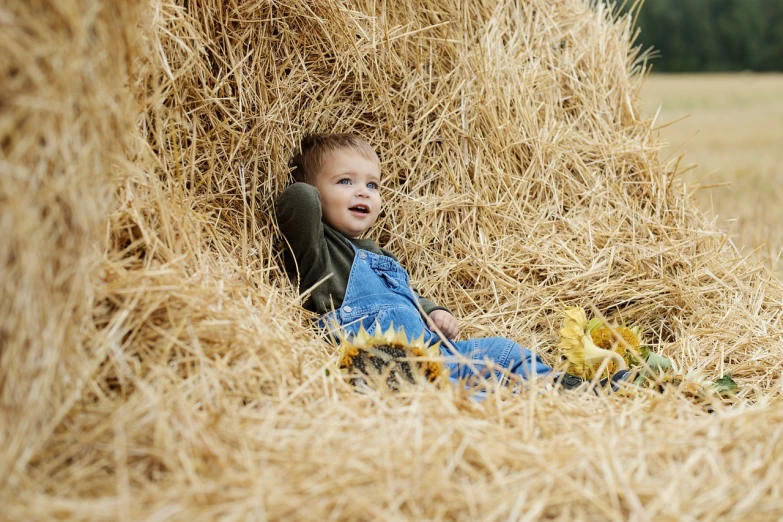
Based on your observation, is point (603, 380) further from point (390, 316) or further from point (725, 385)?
point (390, 316)

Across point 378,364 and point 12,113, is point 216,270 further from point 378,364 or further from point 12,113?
point 12,113

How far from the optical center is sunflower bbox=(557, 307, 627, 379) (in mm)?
2084

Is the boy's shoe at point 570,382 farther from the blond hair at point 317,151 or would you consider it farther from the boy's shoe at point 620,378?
the blond hair at point 317,151

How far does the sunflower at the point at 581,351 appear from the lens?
A: 2.08 m

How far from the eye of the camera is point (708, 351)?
2250mm

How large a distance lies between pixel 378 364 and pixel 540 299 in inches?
36.0

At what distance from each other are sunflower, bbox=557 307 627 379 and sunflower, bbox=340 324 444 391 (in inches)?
20.5

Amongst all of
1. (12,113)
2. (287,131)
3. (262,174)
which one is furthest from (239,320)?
(287,131)

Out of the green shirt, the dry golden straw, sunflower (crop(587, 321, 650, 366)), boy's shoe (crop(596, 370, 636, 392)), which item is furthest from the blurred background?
the green shirt

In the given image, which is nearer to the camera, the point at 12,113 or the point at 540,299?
the point at 12,113

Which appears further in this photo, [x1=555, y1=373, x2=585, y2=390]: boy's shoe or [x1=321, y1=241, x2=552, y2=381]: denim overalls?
[x1=321, y1=241, x2=552, y2=381]: denim overalls

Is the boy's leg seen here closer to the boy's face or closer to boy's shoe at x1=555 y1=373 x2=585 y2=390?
boy's shoe at x1=555 y1=373 x2=585 y2=390

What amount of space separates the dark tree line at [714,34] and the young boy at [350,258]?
98.2 ft

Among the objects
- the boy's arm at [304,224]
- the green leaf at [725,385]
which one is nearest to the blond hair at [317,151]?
the boy's arm at [304,224]
